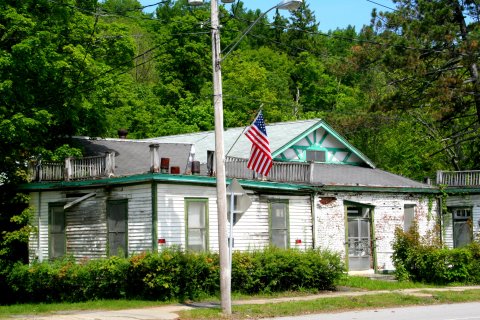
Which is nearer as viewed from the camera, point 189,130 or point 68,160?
point 68,160

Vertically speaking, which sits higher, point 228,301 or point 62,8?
point 62,8

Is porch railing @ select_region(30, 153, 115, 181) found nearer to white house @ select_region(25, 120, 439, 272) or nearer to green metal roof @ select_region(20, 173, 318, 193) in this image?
white house @ select_region(25, 120, 439, 272)

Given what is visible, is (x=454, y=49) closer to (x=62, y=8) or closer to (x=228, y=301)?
(x=62, y=8)

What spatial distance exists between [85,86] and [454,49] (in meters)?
17.1

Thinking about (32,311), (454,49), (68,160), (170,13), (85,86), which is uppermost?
(170,13)

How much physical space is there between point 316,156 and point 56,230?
1285 centimetres

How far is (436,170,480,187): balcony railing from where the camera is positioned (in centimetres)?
3438

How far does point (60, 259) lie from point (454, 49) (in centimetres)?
2018

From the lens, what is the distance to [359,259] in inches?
1220

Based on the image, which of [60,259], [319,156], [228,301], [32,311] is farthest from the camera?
[319,156]

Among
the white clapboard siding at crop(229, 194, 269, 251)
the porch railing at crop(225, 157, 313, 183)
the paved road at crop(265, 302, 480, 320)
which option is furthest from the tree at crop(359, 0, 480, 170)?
the paved road at crop(265, 302, 480, 320)

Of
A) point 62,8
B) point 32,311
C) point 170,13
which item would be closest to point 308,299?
point 32,311

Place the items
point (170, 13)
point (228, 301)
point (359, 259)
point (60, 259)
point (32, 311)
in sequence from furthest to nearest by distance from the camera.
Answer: point (170, 13), point (359, 259), point (60, 259), point (32, 311), point (228, 301)

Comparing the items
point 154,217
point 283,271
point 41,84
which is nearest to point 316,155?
point 283,271
